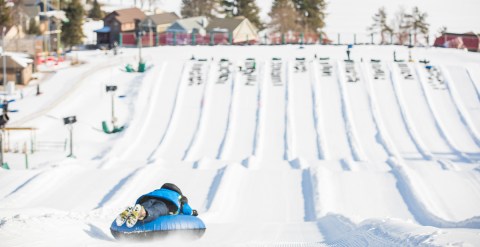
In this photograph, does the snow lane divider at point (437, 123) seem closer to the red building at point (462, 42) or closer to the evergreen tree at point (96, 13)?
the red building at point (462, 42)

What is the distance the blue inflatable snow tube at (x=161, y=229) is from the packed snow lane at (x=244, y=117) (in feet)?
54.3

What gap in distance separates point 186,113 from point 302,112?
5.56 meters

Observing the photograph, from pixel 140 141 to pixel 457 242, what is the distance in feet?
78.8

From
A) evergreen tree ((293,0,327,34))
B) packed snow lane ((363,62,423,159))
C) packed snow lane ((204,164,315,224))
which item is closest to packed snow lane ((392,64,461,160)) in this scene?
packed snow lane ((363,62,423,159))

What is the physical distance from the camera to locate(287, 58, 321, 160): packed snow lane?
99.0 ft

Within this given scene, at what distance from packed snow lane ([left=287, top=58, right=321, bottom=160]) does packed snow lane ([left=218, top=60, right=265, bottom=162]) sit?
166 centimetres

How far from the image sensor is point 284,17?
91.9m

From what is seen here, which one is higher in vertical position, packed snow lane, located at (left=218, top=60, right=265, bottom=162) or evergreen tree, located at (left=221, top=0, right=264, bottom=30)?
evergreen tree, located at (left=221, top=0, right=264, bottom=30)

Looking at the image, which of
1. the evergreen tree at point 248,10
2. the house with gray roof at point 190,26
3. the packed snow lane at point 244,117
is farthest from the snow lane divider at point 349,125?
the evergreen tree at point 248,10

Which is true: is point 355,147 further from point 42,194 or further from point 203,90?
point 42,194

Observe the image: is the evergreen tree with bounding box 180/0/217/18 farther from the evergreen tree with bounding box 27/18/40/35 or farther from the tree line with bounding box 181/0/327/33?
the evergreen tree with bounding box 27/18/40/35

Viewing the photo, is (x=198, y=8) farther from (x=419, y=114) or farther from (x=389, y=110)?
(x=419, y=114)

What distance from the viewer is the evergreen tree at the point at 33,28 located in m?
83.3

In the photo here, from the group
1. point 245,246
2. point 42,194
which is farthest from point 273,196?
point 245,246
